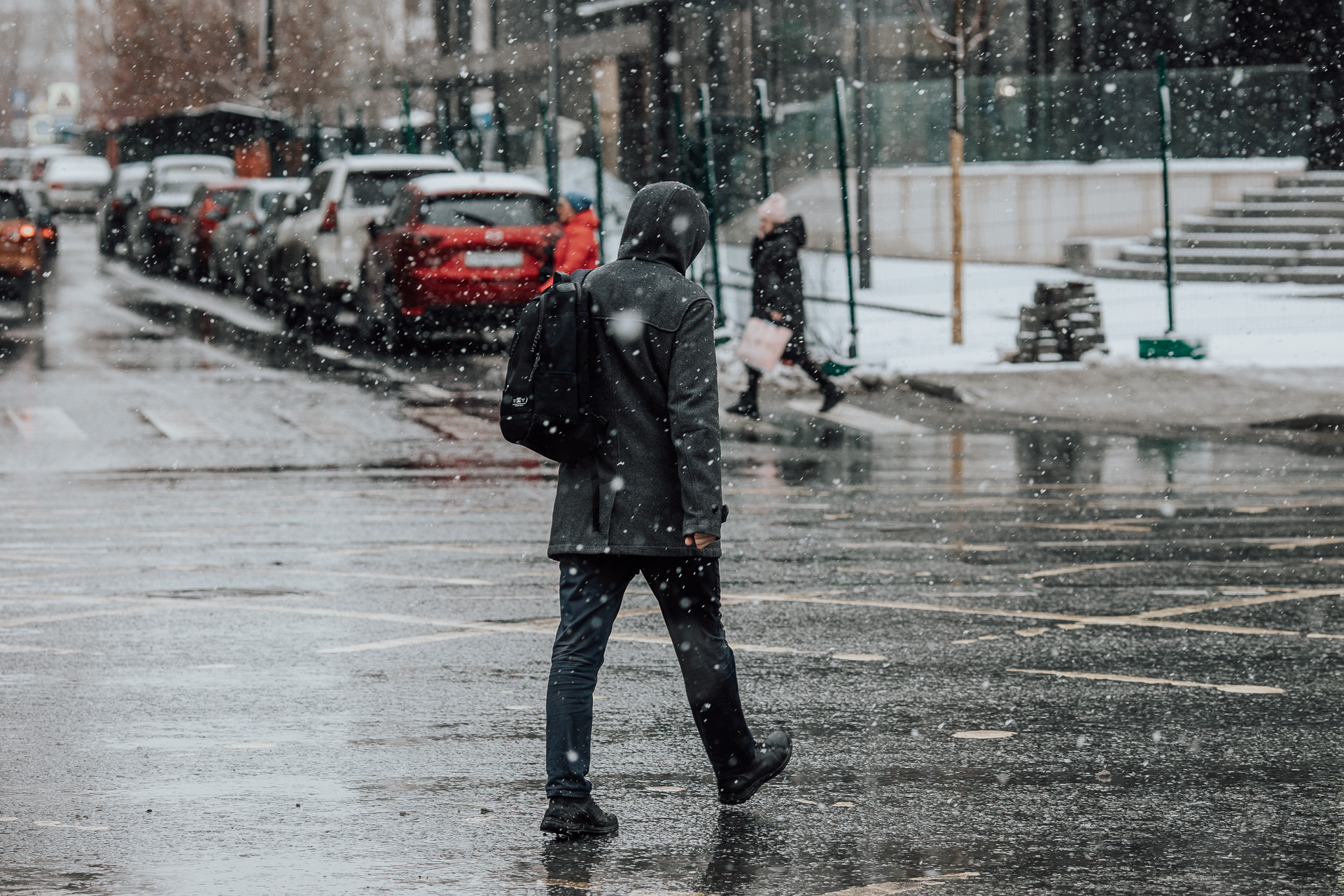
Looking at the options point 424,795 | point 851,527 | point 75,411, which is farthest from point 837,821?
point 75,411

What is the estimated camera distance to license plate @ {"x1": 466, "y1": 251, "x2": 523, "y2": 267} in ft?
65.5

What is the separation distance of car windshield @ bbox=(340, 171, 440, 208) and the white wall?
18.1ft

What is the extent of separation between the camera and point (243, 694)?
673 centimetres

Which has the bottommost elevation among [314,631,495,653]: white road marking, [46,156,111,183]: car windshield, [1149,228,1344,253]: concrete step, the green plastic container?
[314,631,495,653]: white road marking

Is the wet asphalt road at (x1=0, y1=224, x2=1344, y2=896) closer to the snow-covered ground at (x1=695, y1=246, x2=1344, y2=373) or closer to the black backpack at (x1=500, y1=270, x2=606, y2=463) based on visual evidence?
the black backpack at (x1=500, y1=270, x2=606, y2=463)

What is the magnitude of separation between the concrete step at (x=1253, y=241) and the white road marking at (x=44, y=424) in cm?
1396

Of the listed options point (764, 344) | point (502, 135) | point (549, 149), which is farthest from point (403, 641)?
point (502, 135)

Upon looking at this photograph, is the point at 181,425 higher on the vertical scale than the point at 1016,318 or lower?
lower

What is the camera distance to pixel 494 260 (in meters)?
20.0

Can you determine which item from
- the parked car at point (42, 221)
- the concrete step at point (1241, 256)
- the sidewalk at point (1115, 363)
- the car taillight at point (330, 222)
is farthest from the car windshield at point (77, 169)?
the concrete step at point (1241, 256)

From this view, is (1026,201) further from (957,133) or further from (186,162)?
(186,162)

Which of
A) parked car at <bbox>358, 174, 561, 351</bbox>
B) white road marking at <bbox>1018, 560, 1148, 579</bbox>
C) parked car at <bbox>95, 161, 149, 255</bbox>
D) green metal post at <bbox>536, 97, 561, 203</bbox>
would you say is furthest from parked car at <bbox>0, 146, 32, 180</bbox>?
white road marking at <bbox>1018, 560, 1148, 579</bbox>

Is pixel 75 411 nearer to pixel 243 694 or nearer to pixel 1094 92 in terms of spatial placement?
pixel 243 694

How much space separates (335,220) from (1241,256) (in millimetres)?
10584
